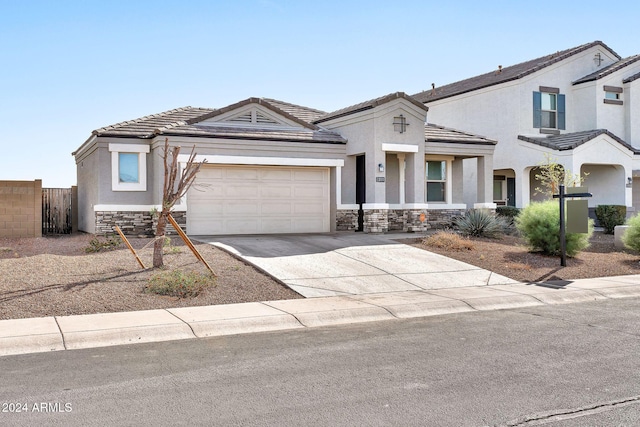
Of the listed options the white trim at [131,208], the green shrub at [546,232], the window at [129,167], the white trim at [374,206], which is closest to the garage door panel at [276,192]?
the white trim at [374,206]

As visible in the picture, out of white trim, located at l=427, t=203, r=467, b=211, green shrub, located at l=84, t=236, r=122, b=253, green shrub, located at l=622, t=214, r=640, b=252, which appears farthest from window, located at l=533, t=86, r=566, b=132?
green shrub, located at l=84, t=236, r=122, b=253

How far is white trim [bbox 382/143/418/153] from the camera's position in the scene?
67.7ft

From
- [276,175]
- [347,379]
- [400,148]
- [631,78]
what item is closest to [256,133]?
[276,175]

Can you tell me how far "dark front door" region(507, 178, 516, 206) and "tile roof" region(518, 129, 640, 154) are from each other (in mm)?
2611

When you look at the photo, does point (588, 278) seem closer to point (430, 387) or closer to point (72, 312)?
point (430, 387)

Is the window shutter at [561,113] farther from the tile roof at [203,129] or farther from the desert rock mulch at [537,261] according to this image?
the tile roof at [203,129]

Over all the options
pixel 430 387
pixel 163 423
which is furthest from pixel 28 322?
pixel 430 387

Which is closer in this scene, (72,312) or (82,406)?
(82,406)

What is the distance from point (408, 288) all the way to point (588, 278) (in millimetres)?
4800

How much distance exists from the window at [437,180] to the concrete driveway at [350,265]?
6307mm

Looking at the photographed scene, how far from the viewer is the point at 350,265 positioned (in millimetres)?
14602

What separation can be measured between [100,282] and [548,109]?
2279 centimetres

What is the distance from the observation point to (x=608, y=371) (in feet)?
22.3

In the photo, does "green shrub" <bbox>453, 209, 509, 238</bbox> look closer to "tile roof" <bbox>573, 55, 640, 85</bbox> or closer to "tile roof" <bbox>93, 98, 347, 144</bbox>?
"tile roof" <bbox>93, 98, 347, 144</bbox>
